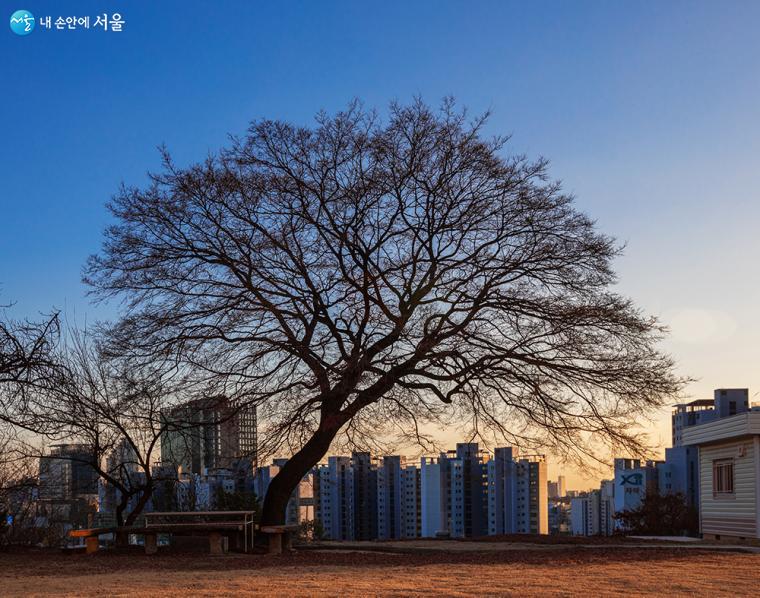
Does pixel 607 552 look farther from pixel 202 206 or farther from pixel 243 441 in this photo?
pixel 202 206

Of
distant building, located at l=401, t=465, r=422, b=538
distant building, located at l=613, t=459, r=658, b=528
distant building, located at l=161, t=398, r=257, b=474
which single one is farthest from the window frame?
distant building, located at l=613, t=459, r=658, b=528

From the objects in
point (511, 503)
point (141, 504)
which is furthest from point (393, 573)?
point (511, 503)

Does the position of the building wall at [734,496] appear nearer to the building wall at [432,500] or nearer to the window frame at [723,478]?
the window frame at [723,478]

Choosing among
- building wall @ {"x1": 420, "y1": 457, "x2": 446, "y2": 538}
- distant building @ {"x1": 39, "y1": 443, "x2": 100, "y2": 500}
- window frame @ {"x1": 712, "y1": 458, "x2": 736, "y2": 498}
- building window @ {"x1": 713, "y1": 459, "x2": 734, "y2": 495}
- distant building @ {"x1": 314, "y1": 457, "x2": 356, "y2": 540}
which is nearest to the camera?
distant building @ {"x1": 39, "y1": 443, "x2": 100, "y2": 500}

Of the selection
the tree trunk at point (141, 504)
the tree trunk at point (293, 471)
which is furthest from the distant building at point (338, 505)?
the tree trunk at point (293, 471)

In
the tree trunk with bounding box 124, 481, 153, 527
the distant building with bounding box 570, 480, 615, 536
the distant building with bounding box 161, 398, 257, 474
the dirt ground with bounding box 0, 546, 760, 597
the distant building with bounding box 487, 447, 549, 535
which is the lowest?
the distant building with bounding box 570, 480, 615, 536

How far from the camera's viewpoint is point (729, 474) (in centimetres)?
2216

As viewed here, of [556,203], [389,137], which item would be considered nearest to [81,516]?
[389,137]

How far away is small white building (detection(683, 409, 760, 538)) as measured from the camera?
66.7 feet

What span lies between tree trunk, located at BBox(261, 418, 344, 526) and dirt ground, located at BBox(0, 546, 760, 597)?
6.20 feet

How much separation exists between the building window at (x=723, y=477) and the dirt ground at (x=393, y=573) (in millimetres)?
7402

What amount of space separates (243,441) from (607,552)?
6.65m

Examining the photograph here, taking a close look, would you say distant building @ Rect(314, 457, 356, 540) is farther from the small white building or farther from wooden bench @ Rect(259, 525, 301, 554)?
wooden bench @ Rect(259, 525, 301, 554)

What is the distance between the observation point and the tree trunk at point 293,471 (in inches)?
645
